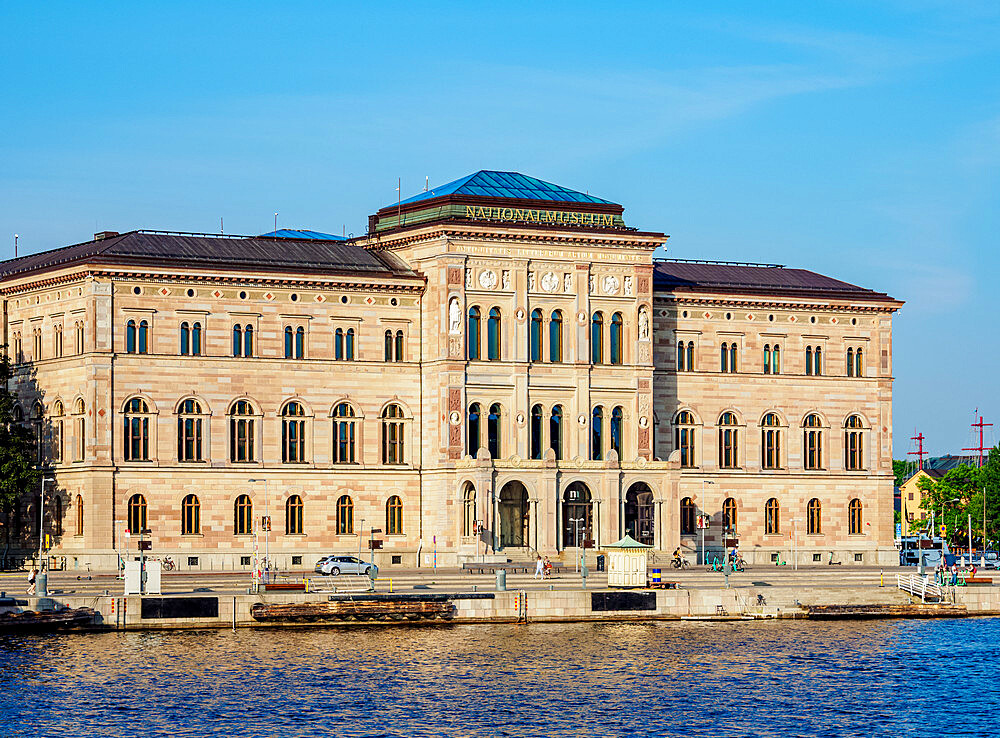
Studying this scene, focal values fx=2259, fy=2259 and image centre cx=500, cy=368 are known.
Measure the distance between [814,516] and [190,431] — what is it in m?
43.6

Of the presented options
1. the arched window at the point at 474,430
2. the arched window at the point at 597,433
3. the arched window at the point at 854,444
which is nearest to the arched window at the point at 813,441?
the arched window at the point at 854,444

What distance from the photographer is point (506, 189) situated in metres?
140

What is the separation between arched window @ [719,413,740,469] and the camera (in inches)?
5782

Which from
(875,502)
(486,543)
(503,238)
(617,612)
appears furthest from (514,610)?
(875,502)

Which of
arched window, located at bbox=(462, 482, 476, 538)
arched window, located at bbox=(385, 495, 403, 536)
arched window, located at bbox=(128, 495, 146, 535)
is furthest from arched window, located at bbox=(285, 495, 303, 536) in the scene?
arched window, located at bbox=(462, 482, 476, 538)

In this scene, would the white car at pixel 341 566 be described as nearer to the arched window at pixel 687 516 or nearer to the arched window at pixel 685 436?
the arched window at pixel 687 516

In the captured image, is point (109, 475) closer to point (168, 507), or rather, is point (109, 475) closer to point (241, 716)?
point (168, 507)

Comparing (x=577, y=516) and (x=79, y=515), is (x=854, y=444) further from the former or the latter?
(x=79, y=515)

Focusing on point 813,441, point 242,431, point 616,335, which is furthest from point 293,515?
point 813,441

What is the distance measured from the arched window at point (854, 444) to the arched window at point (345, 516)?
3615 cm

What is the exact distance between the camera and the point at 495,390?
445ft

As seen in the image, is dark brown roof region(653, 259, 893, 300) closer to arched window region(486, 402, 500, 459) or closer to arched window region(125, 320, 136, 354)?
arched window region(486, 402, 500, 459)

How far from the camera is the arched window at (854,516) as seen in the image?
150m

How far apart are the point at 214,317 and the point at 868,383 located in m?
46.1
